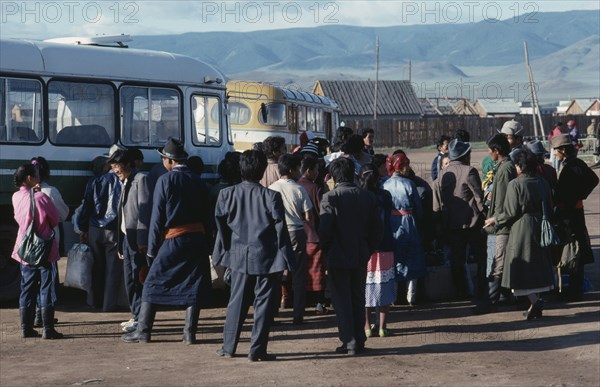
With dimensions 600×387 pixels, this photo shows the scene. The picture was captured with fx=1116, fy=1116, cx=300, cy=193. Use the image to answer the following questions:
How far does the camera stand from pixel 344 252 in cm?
1034

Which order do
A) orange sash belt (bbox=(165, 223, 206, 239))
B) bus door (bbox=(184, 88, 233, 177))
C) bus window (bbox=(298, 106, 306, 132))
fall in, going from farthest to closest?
1. bus window (bbox=(298, 106, 306, 132))
2. bus door (bbox=(184, 88, 233, 177))
3. orange sash belt (bbox=(165, 223, 206, 239))

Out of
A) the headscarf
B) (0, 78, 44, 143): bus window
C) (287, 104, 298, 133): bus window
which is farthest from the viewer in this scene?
(287, 104, 298, 133): bus window

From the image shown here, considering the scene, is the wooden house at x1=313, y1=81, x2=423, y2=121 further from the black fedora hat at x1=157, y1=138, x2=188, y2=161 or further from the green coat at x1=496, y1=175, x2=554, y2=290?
the black fedora hat at x1=157, y1=138, x2=188, y2=161

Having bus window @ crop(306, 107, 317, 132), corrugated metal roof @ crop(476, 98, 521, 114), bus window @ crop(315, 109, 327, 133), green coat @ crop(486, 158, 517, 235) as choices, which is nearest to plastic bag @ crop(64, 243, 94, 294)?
green coat @ crop(486, 158, 517, 235)

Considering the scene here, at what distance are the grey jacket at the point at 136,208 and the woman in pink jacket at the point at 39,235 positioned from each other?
0.71m

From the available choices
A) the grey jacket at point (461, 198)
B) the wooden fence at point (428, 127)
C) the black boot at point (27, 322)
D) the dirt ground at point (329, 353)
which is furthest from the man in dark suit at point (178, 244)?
the wooden fence at point (428, 127)

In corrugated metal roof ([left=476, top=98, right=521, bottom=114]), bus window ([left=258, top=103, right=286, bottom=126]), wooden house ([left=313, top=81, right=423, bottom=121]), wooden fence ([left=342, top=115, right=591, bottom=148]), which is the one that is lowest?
bus window ([left=258, top=103, right=286, bottom=126])

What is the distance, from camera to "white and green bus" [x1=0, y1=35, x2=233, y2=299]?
44.3 ft

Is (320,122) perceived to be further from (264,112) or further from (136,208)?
(136,208)

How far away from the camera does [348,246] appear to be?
10344 millimetres

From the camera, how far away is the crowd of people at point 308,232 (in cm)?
1006

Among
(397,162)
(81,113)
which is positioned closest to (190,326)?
(397,162)

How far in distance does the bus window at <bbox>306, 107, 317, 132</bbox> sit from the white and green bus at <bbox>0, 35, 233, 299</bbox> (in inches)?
657

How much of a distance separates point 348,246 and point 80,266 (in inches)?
139
